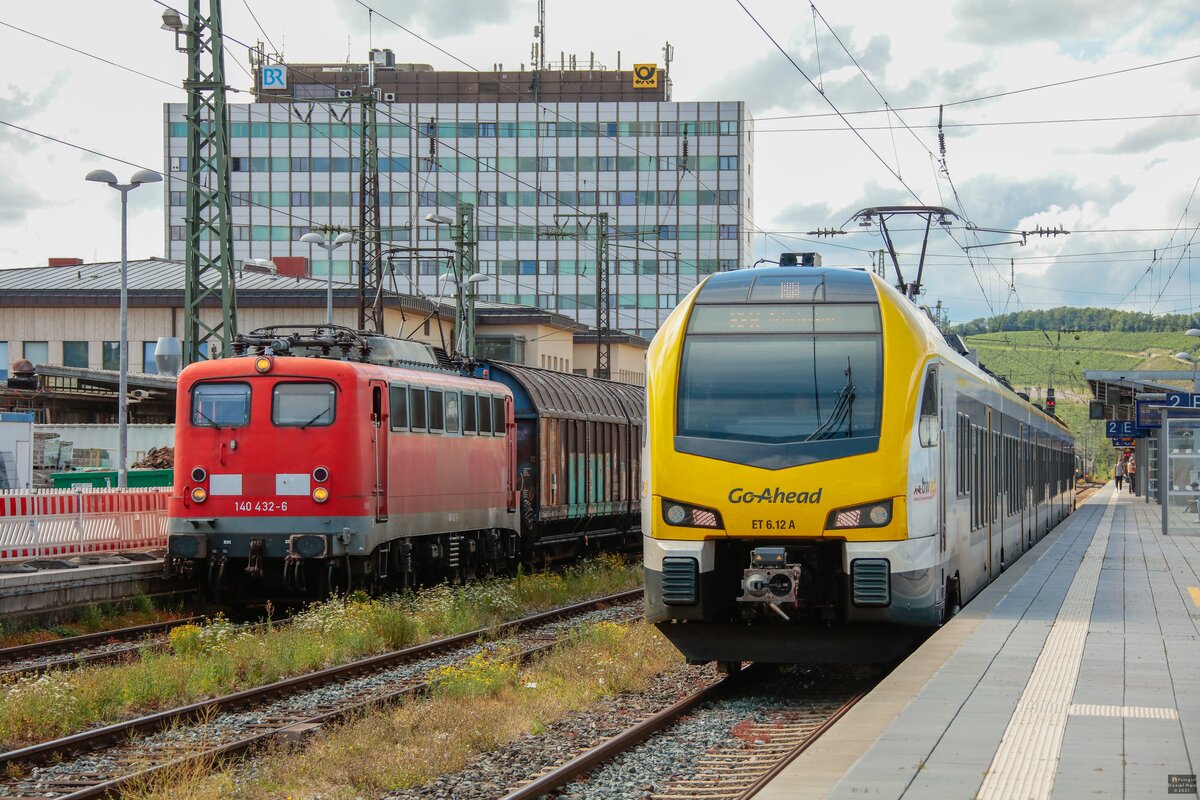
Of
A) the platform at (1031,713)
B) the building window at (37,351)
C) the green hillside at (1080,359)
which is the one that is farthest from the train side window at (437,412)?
the green hillside at (1080,359)

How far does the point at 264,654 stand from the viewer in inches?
589

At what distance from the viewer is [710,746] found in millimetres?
10586

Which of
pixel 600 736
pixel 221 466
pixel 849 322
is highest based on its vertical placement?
pixel 849 322

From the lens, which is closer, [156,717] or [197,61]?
[156,717]

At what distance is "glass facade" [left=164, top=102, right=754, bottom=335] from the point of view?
3981 inches

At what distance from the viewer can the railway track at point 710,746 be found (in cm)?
916

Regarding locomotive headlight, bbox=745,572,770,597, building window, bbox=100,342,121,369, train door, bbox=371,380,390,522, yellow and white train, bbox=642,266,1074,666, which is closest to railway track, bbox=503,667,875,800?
yellow and white train, bbox=642,266,1074,666

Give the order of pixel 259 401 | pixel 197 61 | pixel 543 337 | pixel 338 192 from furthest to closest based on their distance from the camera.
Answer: pixel 338 192 < pixel 543 337 < pixel 197 61 < pixel 259 401

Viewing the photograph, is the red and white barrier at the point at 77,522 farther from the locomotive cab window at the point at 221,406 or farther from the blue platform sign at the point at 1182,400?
the blue platform sign at the point at 1182,400

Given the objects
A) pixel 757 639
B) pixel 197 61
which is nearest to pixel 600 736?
pixel 757 639

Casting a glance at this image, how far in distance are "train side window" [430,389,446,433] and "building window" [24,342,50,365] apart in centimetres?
4046

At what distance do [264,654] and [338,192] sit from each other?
88.8m

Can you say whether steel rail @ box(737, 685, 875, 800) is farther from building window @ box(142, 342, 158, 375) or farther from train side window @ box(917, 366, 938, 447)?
building window @ box(142, 342, 158, 375)

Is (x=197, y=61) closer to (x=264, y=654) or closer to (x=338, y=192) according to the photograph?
(x=264, y=654)
